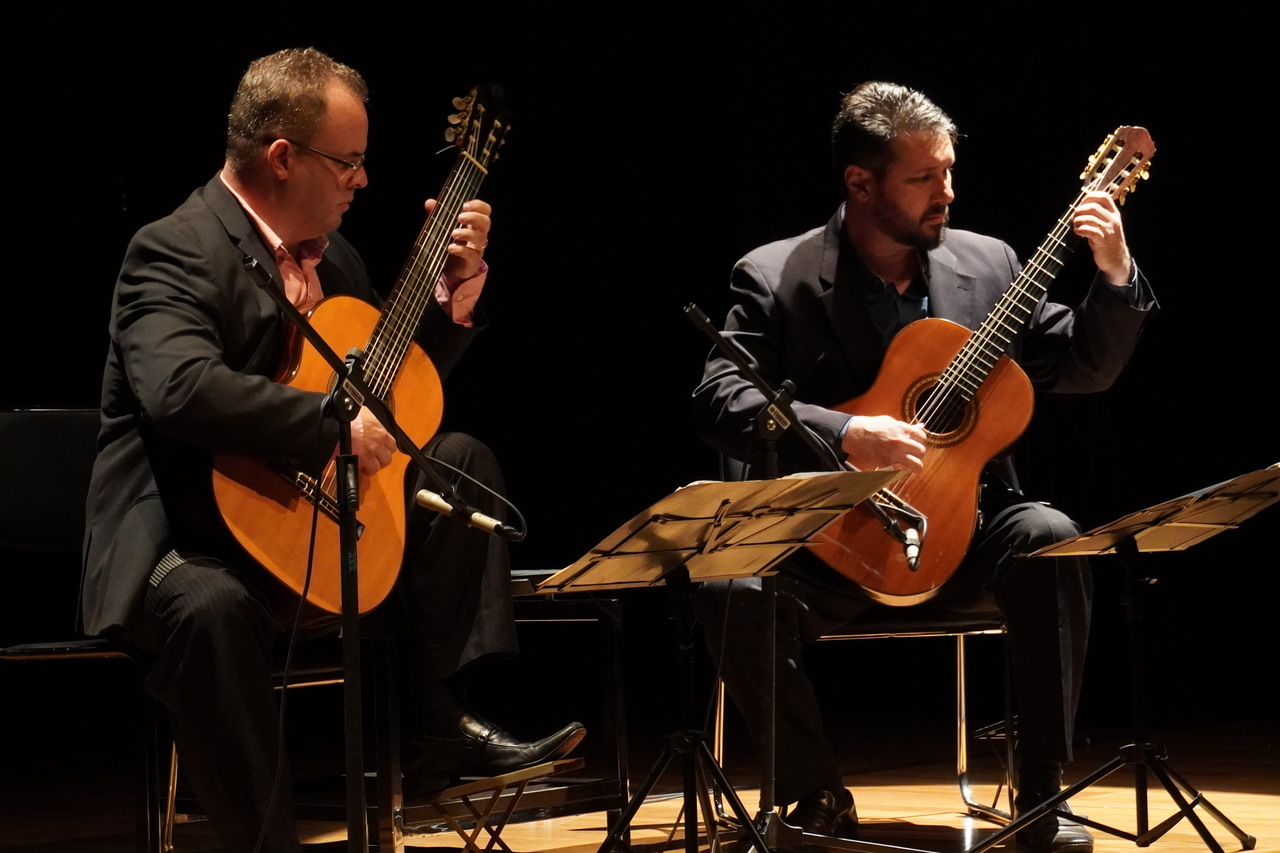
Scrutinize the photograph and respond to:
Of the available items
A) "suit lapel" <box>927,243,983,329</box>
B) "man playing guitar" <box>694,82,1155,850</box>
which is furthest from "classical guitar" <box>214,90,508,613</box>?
"suit lapel" <box>927,243,983,329</box>

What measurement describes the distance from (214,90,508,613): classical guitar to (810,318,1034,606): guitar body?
35.5 inches

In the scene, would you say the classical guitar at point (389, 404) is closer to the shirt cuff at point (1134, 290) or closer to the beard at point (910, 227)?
the beard at point (910, 227)

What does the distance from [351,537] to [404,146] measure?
11.7ft

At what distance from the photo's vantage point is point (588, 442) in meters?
6.04

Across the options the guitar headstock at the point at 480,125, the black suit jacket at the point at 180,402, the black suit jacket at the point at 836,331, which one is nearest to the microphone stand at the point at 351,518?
the black suit jacket at the point at 180,402

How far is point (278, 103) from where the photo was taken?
2.85m

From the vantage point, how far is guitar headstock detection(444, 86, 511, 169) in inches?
112

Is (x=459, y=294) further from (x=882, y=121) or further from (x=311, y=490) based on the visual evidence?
(x=882, y=121)

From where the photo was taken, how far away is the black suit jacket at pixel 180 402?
2512 millimetres

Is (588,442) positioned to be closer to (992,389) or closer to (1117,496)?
(1117,496)

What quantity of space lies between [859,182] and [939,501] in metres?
0.80

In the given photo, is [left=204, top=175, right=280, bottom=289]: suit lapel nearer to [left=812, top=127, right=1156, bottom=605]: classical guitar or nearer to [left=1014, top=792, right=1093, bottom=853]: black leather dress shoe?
[left=812, top=127, right=1156, bottom=605]: classical guitar

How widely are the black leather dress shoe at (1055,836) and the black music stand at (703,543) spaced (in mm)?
733

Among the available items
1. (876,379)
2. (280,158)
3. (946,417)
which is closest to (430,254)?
(280,158)
